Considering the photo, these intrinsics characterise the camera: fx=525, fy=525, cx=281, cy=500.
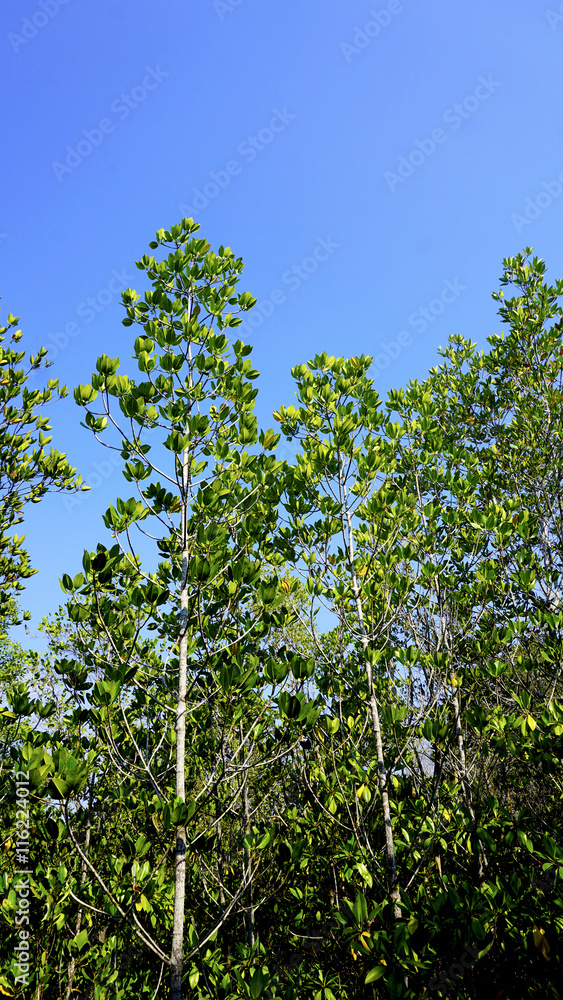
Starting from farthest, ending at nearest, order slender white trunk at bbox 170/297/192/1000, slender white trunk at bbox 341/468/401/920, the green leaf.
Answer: slender white trunk at bbox 341/468/401/920 < the green leaf < slender white trunk at bbox 170/297/192/1000

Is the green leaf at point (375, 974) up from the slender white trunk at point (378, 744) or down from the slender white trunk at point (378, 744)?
down

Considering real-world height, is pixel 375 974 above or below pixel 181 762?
below

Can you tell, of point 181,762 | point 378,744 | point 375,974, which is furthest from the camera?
point 378,744

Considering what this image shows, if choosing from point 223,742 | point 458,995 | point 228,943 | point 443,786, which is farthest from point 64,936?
point 443,786

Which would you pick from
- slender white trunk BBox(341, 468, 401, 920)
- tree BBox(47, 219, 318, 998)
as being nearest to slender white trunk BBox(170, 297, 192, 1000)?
tree BBox(47, 219, 318, 998)

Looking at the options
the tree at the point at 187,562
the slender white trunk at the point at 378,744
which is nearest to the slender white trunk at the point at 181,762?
the tree at the point at 187,562

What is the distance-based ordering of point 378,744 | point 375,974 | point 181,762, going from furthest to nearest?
point 378,744
point 181,762
point 375,974

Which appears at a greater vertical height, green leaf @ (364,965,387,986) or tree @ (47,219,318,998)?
tree @ (47,219,318,998)

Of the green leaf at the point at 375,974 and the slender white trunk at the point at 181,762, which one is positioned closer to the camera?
the slender white trunk at the point at 181,762

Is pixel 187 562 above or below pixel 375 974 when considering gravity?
above

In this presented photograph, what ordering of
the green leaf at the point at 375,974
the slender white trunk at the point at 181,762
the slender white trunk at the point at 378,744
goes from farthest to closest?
1. the slender white trunk at the point at 378,744
2. the green leaf at the point at 375,974
3. the slender white trunk at the point at 181,762

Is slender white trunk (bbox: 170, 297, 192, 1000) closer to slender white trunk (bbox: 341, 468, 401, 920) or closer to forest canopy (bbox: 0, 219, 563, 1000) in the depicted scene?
forest canopy (bbox: 0, 219, 563, 1000)

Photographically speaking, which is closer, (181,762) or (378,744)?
(181,762)

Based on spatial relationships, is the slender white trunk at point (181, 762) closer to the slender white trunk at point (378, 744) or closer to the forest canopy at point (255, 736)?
the forest canopy at point (255, 736)
